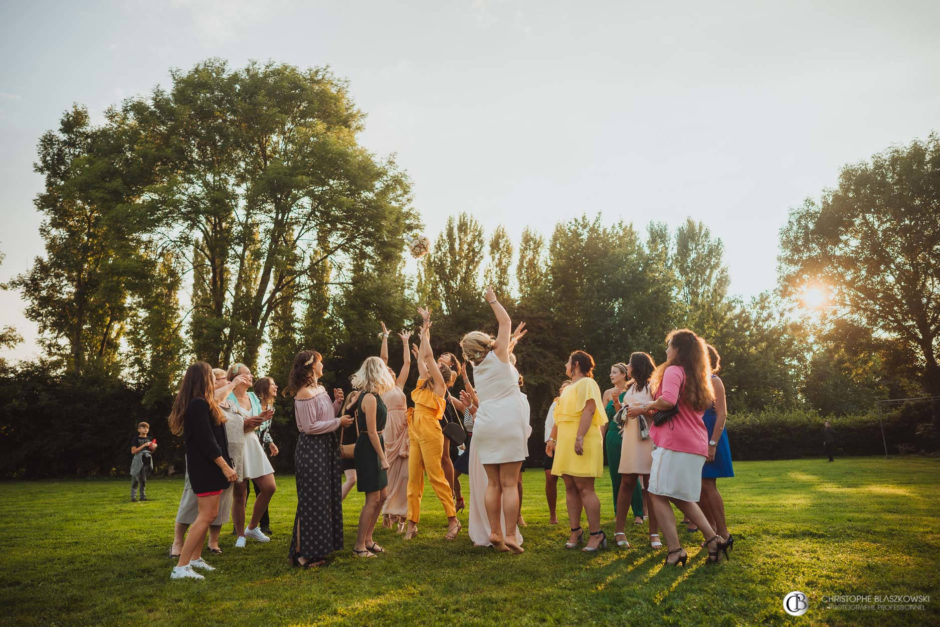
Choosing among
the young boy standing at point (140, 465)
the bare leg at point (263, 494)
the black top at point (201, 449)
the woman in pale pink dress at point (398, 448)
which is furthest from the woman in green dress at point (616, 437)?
the young boy standing at point (140, 465)

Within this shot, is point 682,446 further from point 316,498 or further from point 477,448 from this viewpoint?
point 316,498

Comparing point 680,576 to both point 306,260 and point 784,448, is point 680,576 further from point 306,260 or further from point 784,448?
point 784,448

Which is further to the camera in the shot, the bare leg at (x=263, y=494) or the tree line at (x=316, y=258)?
the tree line at (x=316, y=258)

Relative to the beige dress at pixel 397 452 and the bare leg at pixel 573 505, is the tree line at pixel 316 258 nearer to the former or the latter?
the beige dress at pixel 397 452

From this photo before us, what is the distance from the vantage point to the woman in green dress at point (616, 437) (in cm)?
802

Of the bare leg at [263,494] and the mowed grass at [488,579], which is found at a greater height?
the bare leg at [263,494]

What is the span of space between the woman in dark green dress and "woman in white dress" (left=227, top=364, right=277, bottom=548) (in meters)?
1.54

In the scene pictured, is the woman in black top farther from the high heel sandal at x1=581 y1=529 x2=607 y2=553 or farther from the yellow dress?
the high heel sandal at x1=581 y1=529 x2=607 y2=553

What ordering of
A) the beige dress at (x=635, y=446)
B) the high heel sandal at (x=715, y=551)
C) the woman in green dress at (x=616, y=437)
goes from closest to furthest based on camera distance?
the high heel sandal at (x=715, y=551), the beige dress at (x=635, y=446), the woman in green dress at (x=616, y=437)

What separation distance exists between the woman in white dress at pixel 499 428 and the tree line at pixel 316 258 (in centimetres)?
1885

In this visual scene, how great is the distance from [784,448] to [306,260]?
2601 cm

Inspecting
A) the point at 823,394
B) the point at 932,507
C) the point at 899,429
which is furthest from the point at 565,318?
the point at 823,394

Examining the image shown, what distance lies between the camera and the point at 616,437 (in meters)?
8.23

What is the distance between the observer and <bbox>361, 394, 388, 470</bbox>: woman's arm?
21.1ft
